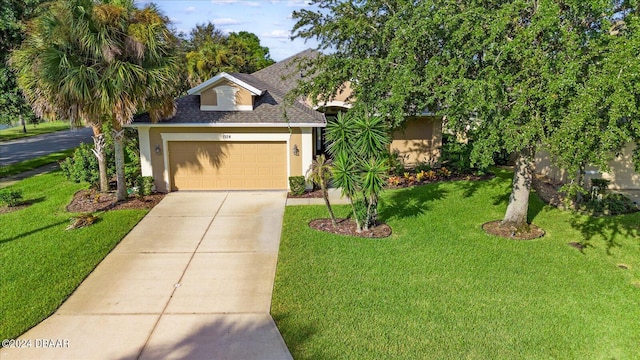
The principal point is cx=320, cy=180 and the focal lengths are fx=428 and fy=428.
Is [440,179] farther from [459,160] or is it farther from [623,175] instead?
[623,175]

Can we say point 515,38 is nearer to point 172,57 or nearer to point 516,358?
point 516,358

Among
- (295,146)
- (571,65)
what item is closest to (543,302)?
(571,65)

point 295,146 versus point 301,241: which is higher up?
point 295,146

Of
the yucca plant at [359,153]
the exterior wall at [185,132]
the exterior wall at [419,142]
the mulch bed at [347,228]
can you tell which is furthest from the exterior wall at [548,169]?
the exterior wall at [185,132]

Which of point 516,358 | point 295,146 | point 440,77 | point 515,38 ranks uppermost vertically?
point 515,38

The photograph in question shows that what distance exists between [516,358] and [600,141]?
4.80m

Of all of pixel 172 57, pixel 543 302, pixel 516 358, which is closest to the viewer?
pixel 516 358

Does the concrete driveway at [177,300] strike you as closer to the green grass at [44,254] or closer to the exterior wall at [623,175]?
the green grass at [44,254]

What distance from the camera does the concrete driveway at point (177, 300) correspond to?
22.5 feet

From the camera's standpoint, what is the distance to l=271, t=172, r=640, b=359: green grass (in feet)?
22.6

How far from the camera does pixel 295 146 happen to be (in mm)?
16172

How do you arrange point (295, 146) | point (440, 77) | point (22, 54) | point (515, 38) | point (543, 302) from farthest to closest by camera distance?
point (295, 146)
point (22, 54)
point (440, 77)
point (515, 38)
point (543, 302)

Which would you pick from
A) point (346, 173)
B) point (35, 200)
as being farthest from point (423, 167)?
point (35, 200)

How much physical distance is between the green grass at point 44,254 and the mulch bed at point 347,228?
548cm
